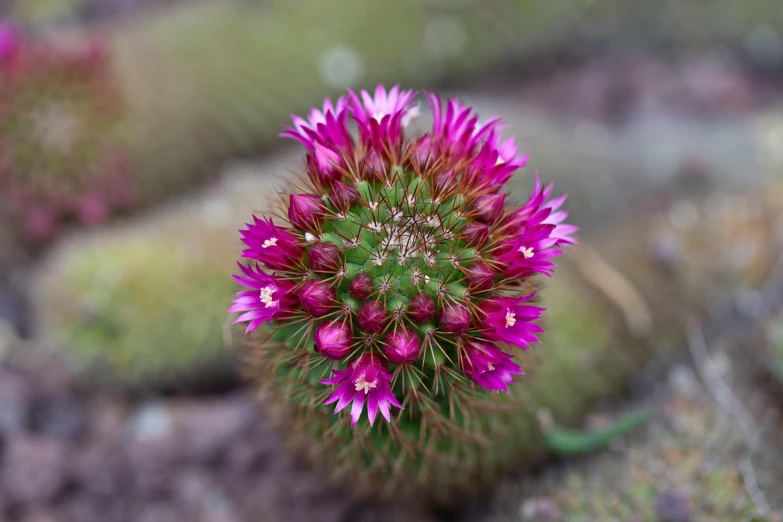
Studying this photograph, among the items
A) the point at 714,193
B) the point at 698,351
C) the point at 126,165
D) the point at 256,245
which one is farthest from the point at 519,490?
the point at 126,165

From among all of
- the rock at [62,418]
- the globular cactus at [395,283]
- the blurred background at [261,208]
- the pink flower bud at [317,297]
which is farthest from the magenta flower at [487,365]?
the rock at [62,418]

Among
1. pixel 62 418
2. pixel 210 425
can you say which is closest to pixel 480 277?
pixel 210 425

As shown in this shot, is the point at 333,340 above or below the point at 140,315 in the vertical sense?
below

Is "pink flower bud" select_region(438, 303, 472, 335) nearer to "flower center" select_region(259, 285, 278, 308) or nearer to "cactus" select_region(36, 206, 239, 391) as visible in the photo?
"flower center" select_region(259, 285, 278, 308)

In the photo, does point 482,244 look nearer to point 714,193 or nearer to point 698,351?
point 698,351

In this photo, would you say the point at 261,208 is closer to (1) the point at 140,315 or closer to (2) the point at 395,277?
(1) the point at 140,315

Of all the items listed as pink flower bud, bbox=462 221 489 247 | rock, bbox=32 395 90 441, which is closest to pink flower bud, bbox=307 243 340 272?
pink flower bud, bbox=462 221 489 247

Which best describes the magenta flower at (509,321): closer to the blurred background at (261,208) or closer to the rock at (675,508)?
the blurred background at (261,208)
